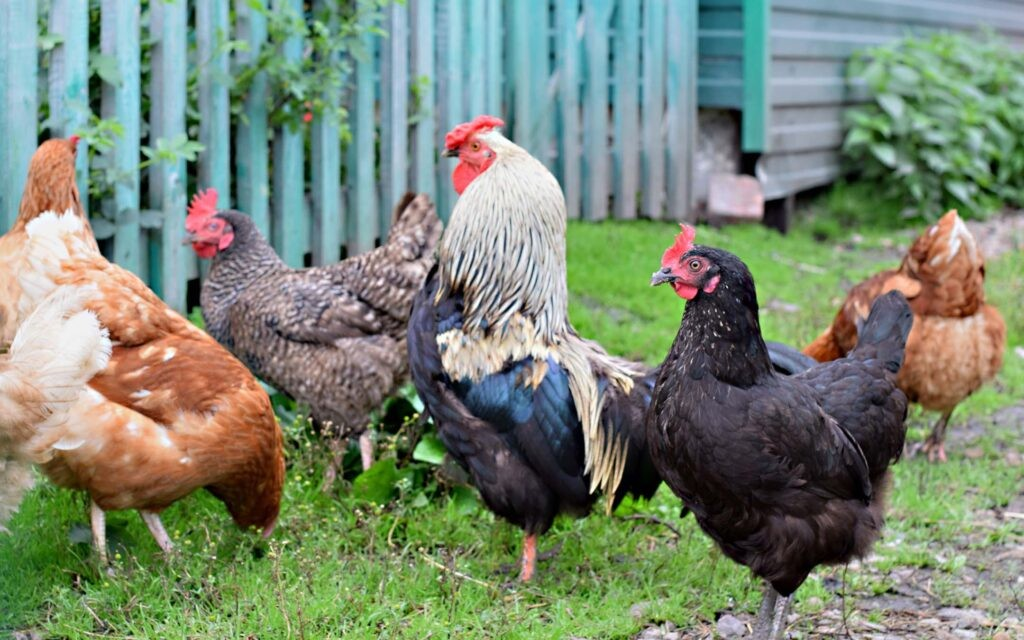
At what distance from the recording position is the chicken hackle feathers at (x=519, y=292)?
461cm

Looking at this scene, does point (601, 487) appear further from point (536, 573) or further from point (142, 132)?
point (142, 132)

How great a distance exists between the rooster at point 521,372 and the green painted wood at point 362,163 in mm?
2490

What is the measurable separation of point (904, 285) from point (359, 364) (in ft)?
9.99

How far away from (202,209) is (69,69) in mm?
891

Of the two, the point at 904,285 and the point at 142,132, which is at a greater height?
the point at 142,132

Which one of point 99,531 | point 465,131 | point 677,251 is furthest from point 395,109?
point 677,251

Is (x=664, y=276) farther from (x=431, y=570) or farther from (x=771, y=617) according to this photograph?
(x=431, y=570)

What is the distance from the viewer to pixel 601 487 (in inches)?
184

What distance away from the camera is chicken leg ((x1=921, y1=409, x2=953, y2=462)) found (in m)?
6.49

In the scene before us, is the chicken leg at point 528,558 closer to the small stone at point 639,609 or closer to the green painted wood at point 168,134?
the small stone at point 639,609

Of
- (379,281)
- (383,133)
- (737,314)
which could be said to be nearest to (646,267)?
(383,133)

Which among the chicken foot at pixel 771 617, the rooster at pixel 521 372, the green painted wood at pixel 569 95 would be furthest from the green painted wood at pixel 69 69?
the green painted wood at pixel 569 95

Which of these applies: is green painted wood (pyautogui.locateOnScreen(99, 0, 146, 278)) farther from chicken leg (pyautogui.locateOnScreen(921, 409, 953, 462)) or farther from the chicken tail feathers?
chicken leg (pyautogui.locateOnScreen(921, 409, 953, 462))

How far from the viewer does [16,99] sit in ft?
17.3
